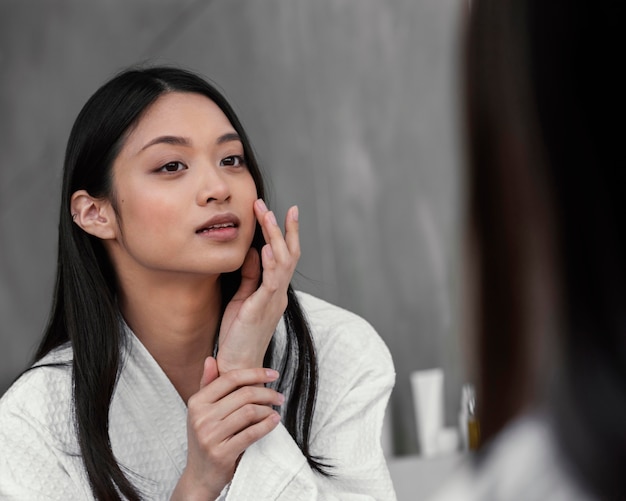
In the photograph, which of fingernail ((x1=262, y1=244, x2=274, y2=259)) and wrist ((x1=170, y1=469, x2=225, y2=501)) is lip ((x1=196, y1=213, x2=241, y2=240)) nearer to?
fingernail ((x1=262, y1=244, x2=274, y2=259))

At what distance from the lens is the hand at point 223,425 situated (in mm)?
995

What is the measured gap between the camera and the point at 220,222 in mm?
1085

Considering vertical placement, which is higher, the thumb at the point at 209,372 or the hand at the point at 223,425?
the thumb at the point at 209,372

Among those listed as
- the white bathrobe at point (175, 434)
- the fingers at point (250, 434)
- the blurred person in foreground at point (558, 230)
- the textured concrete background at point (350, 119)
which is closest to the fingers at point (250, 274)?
the white bathrobe at point (175, 434)

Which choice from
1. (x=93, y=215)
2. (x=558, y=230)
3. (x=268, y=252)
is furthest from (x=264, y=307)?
(x=558, y=230)

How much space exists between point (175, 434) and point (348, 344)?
26 centimetres

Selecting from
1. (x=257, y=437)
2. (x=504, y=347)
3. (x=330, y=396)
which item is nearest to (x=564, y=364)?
(x=504, y=347)

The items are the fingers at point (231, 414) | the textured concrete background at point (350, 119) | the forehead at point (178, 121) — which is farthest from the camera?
the textured concrete background at point (350, 119)

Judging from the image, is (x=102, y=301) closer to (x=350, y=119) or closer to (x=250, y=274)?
(x=250, y=274)

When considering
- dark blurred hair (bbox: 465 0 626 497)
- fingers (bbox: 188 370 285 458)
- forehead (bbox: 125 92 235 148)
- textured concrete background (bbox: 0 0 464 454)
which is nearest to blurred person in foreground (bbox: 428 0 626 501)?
dark blurred hair (bbox: 465 0 626 497)

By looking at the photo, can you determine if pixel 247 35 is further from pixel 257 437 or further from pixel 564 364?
pixel 564 364

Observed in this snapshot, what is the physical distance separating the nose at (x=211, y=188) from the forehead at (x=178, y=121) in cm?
6

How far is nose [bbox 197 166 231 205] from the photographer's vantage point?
3.49 feet

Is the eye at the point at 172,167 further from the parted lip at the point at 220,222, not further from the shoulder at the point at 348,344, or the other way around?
the shoulder at the point at 348,344
